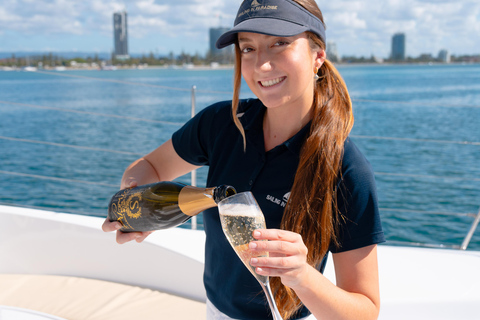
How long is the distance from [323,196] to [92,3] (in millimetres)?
56522

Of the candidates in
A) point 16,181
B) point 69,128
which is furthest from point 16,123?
point 16,181

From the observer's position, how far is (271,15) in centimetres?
89

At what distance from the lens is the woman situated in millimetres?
855

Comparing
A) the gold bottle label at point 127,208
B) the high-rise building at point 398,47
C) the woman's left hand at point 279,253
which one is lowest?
the gold bottle label at point 127,208

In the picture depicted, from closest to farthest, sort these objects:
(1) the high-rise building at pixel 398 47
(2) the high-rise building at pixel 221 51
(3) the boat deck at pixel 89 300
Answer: (2) the high-rise building at pixel 221 51, (3) the boat deck at pixel 89 300, (1) the high-rise building at pixel 398 47

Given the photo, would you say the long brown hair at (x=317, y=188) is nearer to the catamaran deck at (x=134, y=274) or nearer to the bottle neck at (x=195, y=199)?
the bottle neck at (x=195, y=199)

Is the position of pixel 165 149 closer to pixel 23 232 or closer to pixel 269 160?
pixel 269 160

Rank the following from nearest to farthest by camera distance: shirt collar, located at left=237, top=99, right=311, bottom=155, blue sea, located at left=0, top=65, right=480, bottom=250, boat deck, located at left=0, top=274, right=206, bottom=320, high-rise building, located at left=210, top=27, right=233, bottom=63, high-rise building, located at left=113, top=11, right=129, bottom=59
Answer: shirt collar, located at left=237, top=99, right=311, bottom=155
high-rise building, located at left=210, top=27, right=233, bottom=63
boat deck, located at left=0, top=274, right=206, bottom=320
blue sea, located at left=0, top=65, right=480, bottom=250
high-rise building, located at left=113, top=11, right=129, bottom=59

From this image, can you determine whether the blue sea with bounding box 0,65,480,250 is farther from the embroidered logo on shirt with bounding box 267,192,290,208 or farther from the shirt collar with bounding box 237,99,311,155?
the embroidered logo on shirt with bounding box 267,192,290,208

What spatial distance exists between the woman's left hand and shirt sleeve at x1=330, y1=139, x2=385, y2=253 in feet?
0.65

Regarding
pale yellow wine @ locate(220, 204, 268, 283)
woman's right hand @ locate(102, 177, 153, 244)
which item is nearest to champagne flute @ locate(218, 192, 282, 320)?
pale yellow wine @ locate(220, 204, 268, 283)

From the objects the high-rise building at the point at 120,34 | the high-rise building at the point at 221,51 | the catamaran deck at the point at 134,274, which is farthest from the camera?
the high-rise building at the point at 120,34

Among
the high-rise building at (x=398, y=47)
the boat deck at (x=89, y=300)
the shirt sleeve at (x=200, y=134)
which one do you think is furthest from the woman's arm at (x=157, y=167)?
the high-rise building at (x=398, y=47)

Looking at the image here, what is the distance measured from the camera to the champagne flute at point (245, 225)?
0.73 metres
